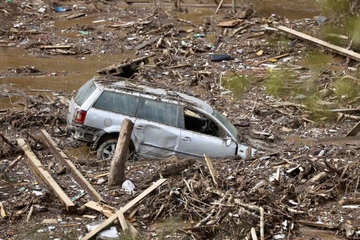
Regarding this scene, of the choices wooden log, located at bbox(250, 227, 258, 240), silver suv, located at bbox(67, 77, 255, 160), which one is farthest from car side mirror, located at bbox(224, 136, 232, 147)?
wooden log, located at bbox(250, 227, 258, 240)

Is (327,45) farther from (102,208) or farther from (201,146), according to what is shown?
(102,208)

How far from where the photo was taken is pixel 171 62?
19.6 meters

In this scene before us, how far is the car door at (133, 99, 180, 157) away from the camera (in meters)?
12.2

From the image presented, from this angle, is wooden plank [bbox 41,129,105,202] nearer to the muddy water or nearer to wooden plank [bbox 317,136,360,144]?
the muddy water

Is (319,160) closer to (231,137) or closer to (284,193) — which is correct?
(284,193)

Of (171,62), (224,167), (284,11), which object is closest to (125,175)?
(224,167)

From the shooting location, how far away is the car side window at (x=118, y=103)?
1225 centimetres

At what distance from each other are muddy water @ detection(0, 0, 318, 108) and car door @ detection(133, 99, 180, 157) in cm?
541

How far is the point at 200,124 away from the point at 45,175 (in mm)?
3554

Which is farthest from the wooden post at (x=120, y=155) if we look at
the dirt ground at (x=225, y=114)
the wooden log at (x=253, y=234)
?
the wooden log at (x=253, y=234)

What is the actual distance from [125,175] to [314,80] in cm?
748

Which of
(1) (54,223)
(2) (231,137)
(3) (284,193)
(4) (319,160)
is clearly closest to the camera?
(1) (54,223)

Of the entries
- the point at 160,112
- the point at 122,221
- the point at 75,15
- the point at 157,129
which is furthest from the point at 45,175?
the point at 75,15

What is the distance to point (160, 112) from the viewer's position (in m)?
12.3
